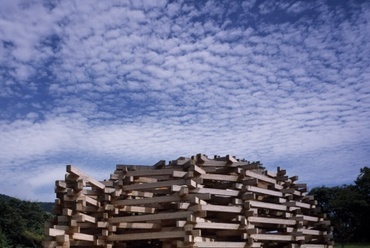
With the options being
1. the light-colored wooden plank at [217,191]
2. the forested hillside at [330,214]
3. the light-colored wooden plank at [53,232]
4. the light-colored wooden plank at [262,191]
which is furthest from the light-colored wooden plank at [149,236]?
the forested hillside at [330,214]

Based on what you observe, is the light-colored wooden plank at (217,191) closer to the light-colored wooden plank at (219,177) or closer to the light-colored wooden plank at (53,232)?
the light-colored wooden plank at (219,177)

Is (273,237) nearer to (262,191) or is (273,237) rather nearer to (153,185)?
(262,191)

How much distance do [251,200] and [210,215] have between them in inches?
46.5

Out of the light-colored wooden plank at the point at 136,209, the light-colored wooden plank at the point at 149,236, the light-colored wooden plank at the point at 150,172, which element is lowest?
the light-colored wooden plank at the point at 149,236

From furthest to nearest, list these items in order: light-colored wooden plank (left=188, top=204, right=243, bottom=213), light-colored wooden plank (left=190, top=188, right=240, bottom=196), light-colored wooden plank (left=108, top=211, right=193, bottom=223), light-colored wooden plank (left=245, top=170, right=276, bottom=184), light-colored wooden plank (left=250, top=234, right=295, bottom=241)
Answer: light-colored wooden plank (left=245, top=170, right=276, bottom=184) → light-colored wooden plank (left=250, top=234, right=295, bottom=241) → light-colored wooden plank (left=190, top=188, right=240, bottom=196) → light-colored wooden plank (left=108, top=211, right=193, bottom=223) → light-colored wooden plank (left=188, top=204, right=243, bottom=213)

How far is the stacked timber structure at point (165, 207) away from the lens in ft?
30.6

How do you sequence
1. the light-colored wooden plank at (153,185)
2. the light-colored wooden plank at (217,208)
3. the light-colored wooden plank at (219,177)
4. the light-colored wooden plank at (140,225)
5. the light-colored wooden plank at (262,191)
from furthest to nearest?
the light-colored wooden plank at (262,191), the light-colored wooden plank at (219,177), the light-colored wooden plank at (140,225), the light-colored wooden plank at (153,185), the light-colored wooden plank at (217,208)

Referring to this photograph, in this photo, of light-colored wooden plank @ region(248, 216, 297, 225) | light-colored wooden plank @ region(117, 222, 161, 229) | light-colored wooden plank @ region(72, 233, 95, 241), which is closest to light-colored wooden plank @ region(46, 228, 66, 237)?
light-colored wooden plank @ region(72, 233, 95, 241)

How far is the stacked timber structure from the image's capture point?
9320 millimetres

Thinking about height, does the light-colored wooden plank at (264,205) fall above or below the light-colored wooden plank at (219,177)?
below

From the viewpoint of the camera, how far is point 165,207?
1041 cm

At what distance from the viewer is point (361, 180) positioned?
53938mm

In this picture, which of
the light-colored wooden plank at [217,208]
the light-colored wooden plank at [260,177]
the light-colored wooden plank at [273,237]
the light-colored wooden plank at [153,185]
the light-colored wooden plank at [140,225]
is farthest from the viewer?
the light-colored wooden plank at [260,177]

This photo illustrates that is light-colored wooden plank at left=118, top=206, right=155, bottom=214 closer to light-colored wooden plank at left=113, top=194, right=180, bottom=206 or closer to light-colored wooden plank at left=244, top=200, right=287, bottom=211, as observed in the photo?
light-colored wooden plank at left=113, top=194, right=180, bottom=206
